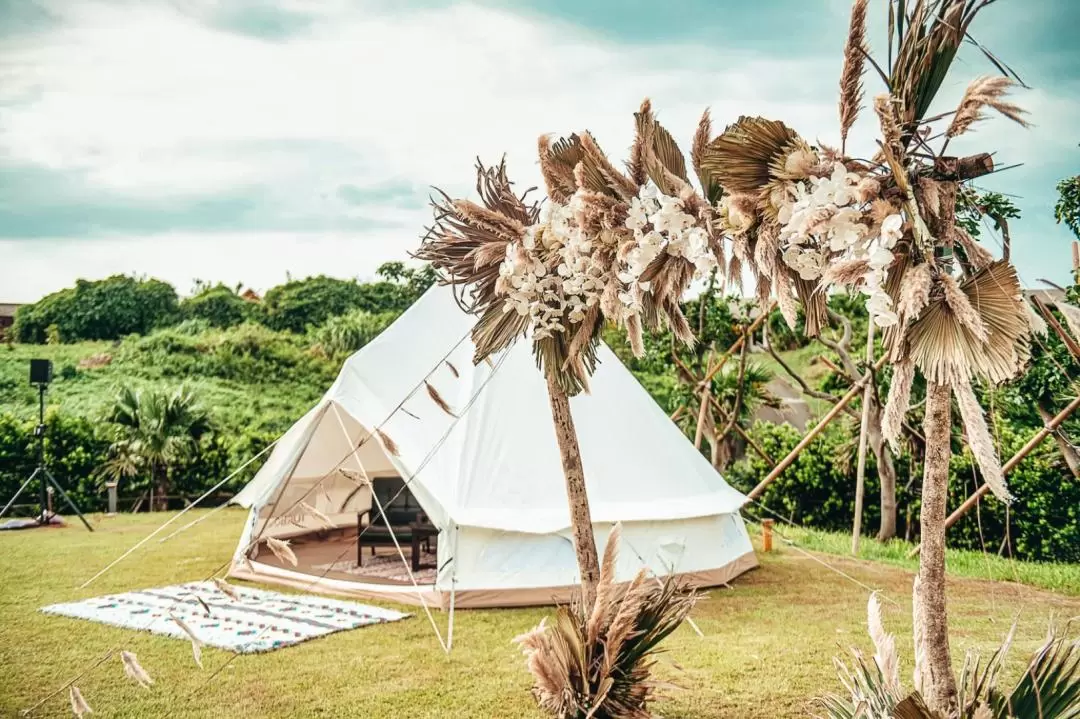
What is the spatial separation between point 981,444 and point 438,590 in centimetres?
441

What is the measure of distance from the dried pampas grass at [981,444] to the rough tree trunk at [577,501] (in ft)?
5.41

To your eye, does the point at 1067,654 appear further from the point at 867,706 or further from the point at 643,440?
the point at 643,440

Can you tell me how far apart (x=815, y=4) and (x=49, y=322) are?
816 inches

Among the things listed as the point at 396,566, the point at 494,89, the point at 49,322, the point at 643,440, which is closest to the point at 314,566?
the point at 396,566

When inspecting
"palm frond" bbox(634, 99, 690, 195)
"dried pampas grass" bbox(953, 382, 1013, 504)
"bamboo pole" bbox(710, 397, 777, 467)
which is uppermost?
"palm frond" bbox(634, 99, 690, 195)

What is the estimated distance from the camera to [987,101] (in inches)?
68.4

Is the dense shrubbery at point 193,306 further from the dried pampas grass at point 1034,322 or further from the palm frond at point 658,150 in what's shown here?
the dried pampas grass at point 1034,322

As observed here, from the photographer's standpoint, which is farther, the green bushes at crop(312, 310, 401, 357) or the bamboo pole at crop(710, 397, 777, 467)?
the green bushes at crop(312, 310, 401, 357)

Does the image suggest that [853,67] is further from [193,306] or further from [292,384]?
[193,306]

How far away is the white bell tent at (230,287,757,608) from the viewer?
5.68m

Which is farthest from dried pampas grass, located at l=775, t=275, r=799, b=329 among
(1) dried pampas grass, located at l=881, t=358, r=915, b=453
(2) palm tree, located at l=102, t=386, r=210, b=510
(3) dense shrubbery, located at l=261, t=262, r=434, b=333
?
(3) dense shrubbery, located at l=261, t=262, r=434, b=333

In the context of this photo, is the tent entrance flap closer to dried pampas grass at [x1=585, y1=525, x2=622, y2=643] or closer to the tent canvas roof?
the tent canvas roof

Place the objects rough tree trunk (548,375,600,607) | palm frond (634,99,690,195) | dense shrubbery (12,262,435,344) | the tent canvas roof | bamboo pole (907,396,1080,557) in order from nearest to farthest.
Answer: palm frond (634,99,690,195)
rough tree trunk (548,375,600,607)
bamboo pole (907,396,1080,557)
the tent canvas roof
dense shrubbery (12,262,435,344)

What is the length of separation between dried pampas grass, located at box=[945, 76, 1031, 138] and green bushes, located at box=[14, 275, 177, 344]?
21.7 metres
